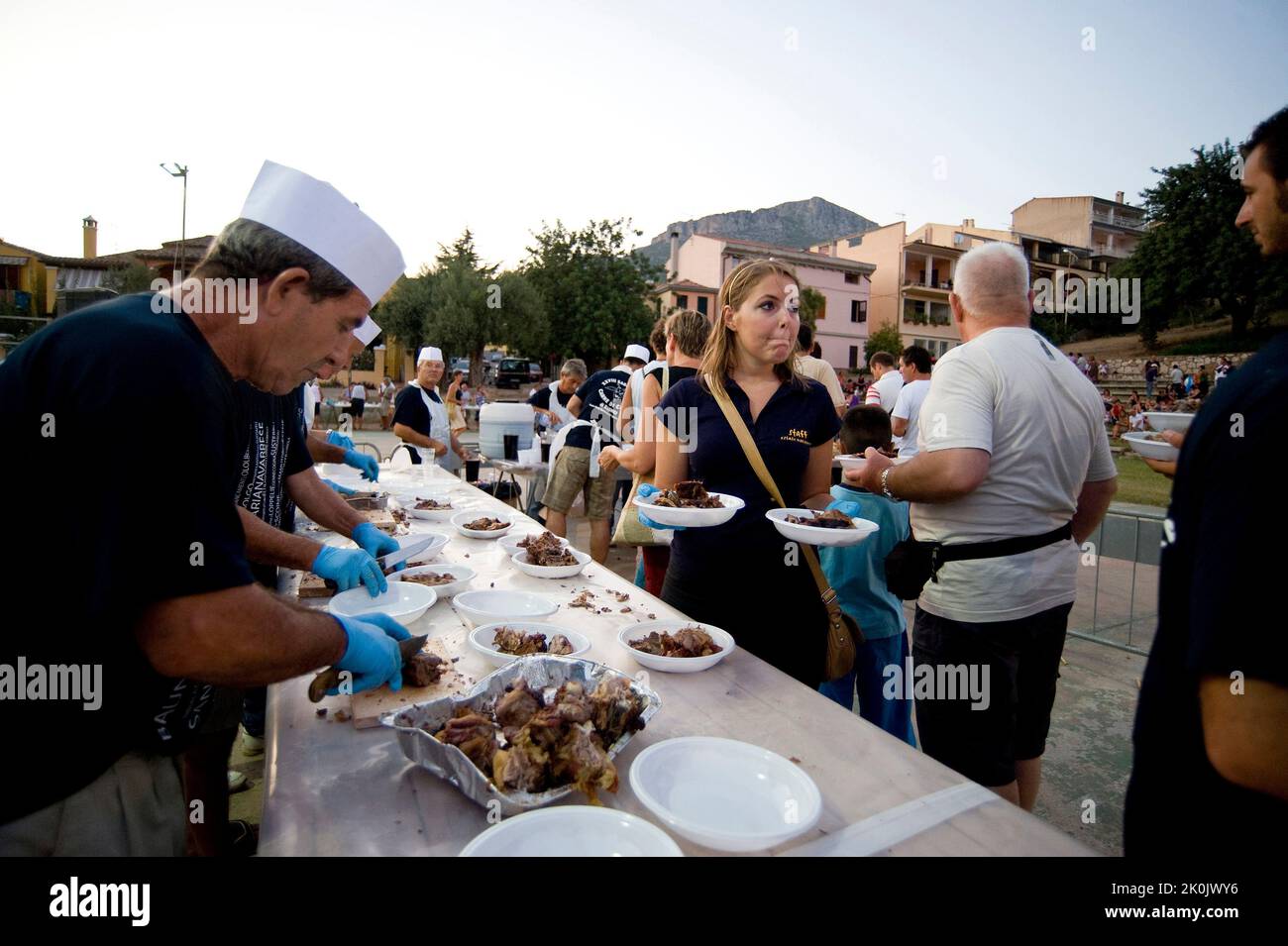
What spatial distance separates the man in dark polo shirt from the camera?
3.03 ft

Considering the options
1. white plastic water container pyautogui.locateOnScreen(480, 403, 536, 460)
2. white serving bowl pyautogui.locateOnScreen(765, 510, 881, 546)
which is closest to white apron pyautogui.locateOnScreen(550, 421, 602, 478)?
white plastic water container pyautogui.locateOnScreen(480, 403, 536, 460)

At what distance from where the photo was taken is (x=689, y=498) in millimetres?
2650

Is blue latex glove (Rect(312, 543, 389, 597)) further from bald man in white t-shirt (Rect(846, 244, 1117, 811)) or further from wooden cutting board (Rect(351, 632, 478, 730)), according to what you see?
bald man in white t-shirt (Rect(846, 244, 1117, 811))

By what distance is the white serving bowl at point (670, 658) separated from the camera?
6.37ft

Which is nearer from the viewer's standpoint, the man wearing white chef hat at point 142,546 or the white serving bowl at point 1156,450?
the man wearing white chef hat at point 142,546

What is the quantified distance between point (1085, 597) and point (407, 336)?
1253 inches

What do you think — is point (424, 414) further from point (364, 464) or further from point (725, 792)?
point (725, 792)

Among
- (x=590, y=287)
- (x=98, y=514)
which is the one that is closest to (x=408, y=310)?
(x=590, y=287)

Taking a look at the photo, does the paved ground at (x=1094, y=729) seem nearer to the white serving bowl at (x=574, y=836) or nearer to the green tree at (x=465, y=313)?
the white serving bowl at (x=574, y=836)

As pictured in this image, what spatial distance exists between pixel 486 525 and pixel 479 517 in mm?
184

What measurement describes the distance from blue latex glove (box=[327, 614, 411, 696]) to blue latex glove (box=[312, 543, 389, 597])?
64 cm

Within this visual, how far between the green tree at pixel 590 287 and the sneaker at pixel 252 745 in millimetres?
31588

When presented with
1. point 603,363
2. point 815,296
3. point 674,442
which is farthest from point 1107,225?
point 674,442

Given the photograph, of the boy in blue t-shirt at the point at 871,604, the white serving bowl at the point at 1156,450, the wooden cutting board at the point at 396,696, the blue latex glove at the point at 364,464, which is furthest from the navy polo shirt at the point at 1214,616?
the blue latex glove at the point at 364,464
